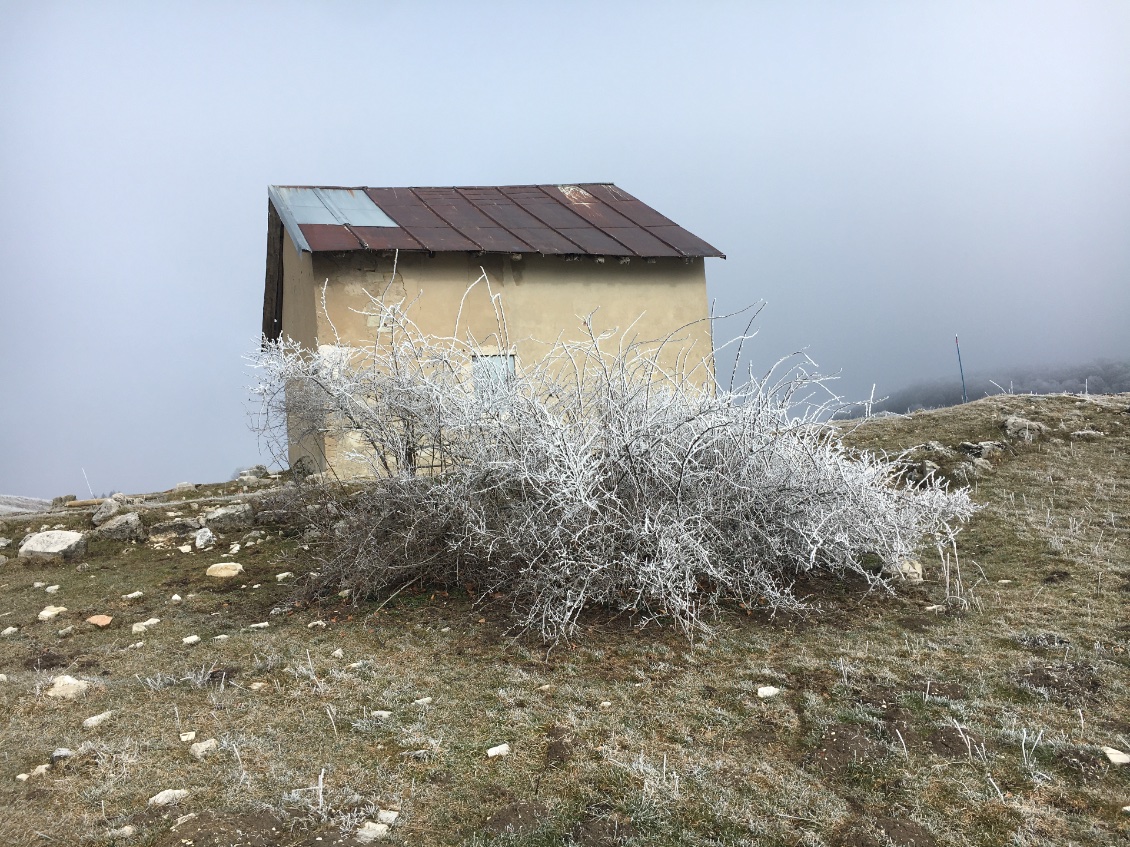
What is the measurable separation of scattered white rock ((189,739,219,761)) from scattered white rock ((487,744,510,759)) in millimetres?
1187

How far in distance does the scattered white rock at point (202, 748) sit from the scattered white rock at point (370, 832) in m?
0.98

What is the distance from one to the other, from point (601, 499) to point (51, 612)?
406 centimetres

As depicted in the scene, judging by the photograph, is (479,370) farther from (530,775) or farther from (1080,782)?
(1080,782)

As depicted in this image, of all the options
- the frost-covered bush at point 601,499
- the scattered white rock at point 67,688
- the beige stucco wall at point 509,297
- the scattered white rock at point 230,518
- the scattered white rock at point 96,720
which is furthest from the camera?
the beige stucco wall at point 509,297

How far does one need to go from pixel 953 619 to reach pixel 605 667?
2.15m

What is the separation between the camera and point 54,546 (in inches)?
291

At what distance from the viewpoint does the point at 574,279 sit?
1122cm

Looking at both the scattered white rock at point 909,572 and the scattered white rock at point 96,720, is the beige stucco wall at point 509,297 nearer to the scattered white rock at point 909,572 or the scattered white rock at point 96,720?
the scattered white rock at point 909,572

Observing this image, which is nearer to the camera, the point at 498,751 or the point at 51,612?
the point at 498,751

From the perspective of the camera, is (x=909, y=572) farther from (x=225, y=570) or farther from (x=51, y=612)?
(x=51, y=612)

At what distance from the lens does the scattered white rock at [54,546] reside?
7340 mm

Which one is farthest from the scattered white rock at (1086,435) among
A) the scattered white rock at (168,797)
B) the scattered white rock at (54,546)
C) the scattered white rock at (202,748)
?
the scattered white rock at (54,546)

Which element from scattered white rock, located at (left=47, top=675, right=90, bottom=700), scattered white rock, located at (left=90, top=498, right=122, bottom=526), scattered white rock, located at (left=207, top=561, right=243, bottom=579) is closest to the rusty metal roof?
scattered white rock, located at (left=90, top=498, right=122, bottom=526)

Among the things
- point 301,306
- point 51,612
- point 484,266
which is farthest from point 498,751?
point 301,306
